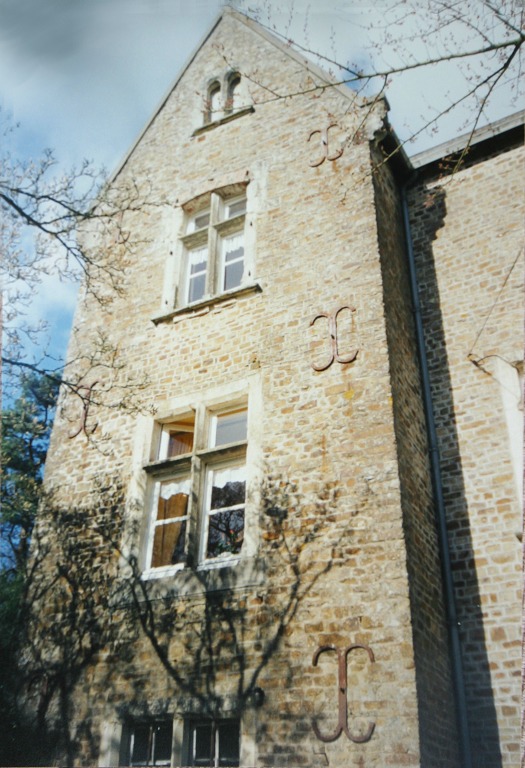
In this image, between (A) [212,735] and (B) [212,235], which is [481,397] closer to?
(B) [212,235]

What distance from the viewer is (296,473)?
23.4ft

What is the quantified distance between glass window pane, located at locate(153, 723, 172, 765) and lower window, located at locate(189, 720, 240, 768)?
258 mm

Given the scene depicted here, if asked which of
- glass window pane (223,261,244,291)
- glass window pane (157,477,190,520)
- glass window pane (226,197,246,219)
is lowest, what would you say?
glass window pane (157,477,190,520)

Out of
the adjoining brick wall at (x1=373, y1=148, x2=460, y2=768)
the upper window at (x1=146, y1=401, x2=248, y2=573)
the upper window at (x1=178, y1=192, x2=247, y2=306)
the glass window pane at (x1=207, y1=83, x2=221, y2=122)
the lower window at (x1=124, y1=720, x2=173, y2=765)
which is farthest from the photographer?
the glass window pane at (x1=207, y1=83, x2=221, y2=122)

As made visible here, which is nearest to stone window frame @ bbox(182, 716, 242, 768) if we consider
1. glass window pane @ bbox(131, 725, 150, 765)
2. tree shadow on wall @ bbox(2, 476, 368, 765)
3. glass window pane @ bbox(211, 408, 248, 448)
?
tree shadow on wall @ bbox(2, 476, 368, 765)

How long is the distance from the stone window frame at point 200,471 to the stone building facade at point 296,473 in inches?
1.1

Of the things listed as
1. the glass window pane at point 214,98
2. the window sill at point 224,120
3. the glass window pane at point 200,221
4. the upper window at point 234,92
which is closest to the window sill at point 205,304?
the glass window pane at point 200,221

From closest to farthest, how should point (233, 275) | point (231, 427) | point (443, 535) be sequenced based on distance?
point (443, 535) → point (231, 427) → point (233, 275)

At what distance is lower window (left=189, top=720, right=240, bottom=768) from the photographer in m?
6.12

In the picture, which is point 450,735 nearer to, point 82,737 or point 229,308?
point 82,737

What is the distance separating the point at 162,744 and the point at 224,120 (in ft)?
29.6

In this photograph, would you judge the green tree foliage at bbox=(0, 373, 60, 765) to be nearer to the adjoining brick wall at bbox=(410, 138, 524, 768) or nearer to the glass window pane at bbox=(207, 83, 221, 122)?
the adjoining brick wall at bbox=(410, 138, 524, 768)

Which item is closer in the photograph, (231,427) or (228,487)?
(228,487)

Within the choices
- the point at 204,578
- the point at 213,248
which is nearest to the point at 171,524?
the point at 204,578
